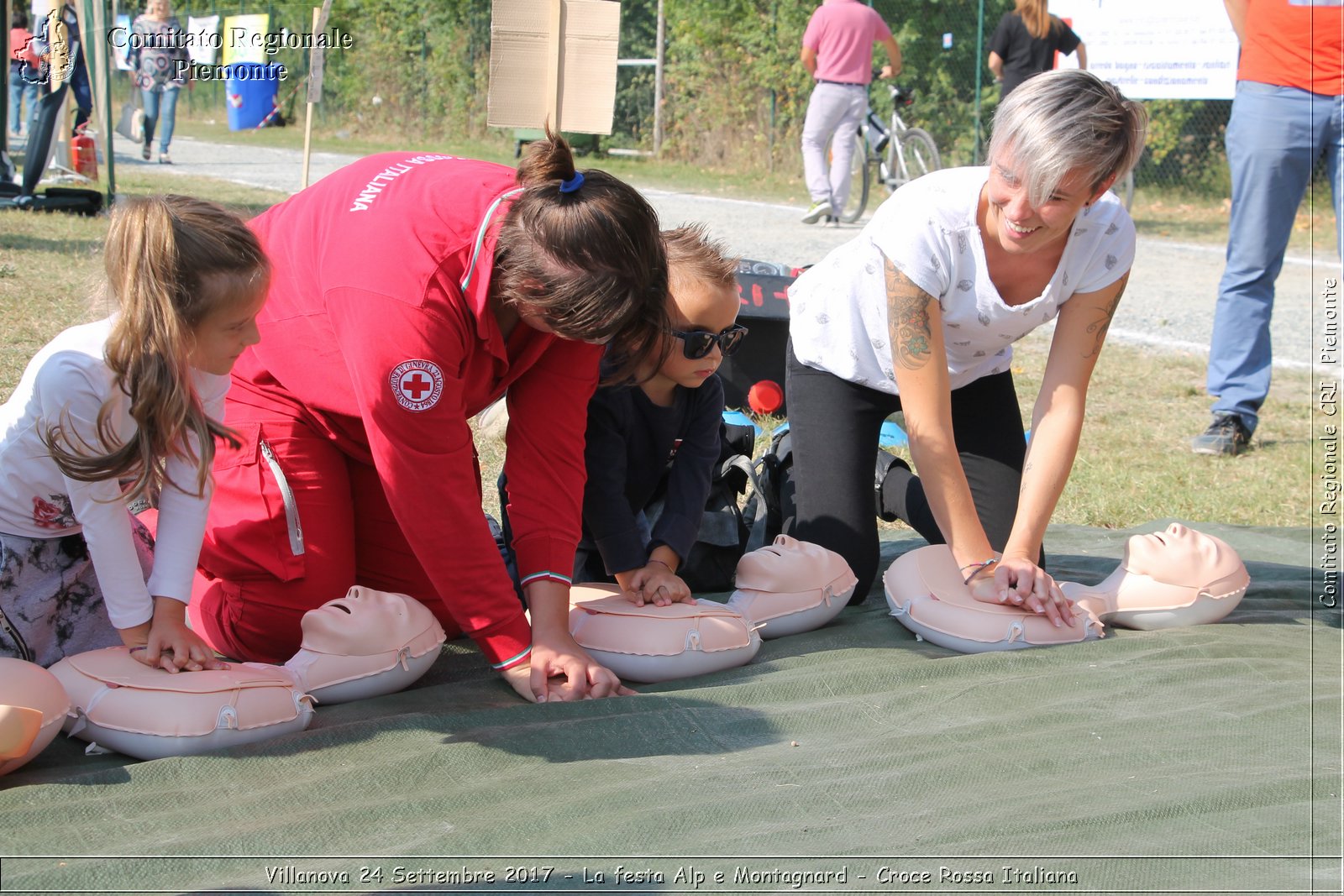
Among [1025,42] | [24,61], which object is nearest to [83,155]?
[24,61]

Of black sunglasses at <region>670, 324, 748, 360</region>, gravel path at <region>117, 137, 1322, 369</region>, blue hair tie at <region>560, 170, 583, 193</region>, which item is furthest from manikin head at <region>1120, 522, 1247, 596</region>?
gravel path at <region>117, 137, 1322, 369</region>

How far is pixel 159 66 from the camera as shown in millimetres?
13133

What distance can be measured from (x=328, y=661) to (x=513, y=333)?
0.62 meters

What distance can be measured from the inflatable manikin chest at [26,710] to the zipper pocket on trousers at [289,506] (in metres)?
0.47

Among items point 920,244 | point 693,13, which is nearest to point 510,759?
point 920,244

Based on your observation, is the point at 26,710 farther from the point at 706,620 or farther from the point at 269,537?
the point at 706,620

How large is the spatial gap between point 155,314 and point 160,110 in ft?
43.6

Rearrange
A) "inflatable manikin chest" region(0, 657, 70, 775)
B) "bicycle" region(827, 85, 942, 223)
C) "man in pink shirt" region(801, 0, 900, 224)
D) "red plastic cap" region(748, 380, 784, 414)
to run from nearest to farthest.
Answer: "inflatable manikin chest" region(0, 657, 70, 775) < "red plastic cap" region(748, 380, 784, 414) < "man in pink shirt" region(801, 0, 900, 224) < "bicycle" region(827, 85, 942, 223)

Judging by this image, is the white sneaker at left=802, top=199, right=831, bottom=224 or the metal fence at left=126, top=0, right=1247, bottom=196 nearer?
the white sneaker at left=802, top=199, right=831, bottom=224

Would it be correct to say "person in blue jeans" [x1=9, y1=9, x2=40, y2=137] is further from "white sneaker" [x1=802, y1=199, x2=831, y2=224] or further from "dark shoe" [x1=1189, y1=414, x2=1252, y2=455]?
"dark shoe" [x1=1189, y1=414, x2=1252, y2=455]

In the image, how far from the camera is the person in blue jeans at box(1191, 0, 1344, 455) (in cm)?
404

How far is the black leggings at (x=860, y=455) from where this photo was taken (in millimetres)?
2711

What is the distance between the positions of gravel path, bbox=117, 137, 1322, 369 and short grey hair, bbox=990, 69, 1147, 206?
11.9 feet

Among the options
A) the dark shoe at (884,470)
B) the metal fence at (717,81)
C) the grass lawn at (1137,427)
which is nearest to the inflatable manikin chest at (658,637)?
the dark shoe at (884,470)
